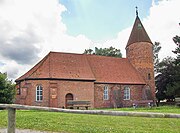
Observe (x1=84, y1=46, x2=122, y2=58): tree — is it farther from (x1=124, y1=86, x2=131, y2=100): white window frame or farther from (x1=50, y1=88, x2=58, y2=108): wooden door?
(x1=50, y1=88, x2=58, y2=108): wooden door

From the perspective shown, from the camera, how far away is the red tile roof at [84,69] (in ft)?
104

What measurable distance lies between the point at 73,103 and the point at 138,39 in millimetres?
17335

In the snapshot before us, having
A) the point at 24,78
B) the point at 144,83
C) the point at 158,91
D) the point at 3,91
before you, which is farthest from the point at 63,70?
the point at 158,91

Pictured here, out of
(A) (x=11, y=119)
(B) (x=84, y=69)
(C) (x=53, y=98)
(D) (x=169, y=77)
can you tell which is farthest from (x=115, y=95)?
(A) (x=11, y=119)

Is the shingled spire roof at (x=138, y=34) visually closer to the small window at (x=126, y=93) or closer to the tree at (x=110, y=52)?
the small window at (x=126, y=93)

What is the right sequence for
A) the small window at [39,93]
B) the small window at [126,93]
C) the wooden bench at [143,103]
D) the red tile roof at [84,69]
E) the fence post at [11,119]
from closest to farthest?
the fence post at [11,119], the small window at [39,93], the red tile roof at [84,69], the wooden bench at [143,103], the small window at [126,93]

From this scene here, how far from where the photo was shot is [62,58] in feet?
112

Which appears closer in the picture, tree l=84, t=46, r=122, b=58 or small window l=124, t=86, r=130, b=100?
small window l=124, t=86, r=130, b=100

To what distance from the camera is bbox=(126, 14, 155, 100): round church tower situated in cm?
3878

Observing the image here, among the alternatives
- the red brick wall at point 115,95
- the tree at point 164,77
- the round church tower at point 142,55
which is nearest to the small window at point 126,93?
the red brick wall at point 115,95

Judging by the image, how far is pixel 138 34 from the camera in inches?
1578

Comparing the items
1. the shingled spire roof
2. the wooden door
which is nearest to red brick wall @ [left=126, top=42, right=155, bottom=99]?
the shingled spire roof

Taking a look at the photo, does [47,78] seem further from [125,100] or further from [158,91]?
[158,91]

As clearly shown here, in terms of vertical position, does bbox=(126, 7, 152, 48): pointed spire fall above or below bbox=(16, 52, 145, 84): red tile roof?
above
